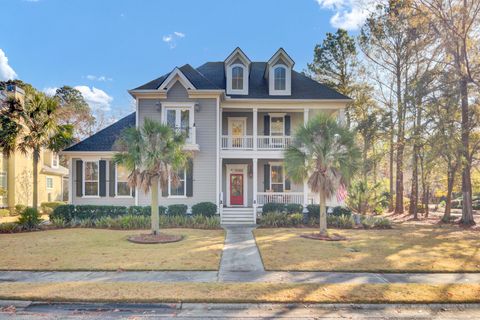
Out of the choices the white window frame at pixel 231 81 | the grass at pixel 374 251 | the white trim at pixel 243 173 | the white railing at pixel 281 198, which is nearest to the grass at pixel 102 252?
the grass at pixel 374 251

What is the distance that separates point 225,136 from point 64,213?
9.35 m

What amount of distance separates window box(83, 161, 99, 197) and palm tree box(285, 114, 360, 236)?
1177 cm

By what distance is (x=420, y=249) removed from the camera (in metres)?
10.4

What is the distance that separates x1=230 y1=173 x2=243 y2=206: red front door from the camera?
19.1 m

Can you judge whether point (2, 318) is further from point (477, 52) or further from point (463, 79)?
point (477, 52)

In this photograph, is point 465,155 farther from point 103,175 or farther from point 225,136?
point 103,175

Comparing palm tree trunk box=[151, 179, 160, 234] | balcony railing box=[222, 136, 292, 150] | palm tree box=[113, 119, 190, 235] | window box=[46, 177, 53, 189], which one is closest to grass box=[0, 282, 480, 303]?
palm tree trunk box=[151, 179, 160, 234]

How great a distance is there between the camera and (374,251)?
32.7 ft

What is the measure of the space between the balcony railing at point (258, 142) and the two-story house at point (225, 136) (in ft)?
0.19

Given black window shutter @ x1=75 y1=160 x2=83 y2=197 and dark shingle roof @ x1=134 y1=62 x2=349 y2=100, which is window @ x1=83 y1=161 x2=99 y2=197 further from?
dark shingle roof @ x1=134 y1=62 x2=349 y2=100

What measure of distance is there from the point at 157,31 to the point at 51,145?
34.6 feet

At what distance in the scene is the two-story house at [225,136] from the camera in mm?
17000

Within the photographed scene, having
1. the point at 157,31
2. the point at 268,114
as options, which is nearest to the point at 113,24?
the point at 157,31

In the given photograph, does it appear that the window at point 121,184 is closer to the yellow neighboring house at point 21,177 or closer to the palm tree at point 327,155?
the yellow neighboring house at point 21,177
